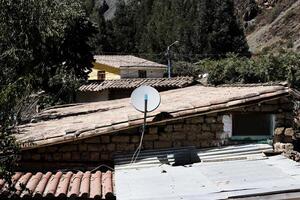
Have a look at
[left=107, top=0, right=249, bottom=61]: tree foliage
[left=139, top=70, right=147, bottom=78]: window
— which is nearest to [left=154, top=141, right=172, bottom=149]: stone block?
[left=139, top=70, right=147, bottom=78]: window

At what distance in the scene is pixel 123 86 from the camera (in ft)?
108

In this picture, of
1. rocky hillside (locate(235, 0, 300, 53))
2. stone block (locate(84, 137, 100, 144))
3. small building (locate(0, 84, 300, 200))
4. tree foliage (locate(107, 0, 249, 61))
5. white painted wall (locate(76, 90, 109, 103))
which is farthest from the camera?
rocky hillside (locate(235, 0, 300, 53))

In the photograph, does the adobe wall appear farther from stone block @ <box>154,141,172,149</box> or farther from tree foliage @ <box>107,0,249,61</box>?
tree foliage @ <box>107,0,249,61</box>

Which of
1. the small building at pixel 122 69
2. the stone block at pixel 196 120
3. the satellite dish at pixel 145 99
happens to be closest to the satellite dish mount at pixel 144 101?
the satellite dish at pixel 145 99

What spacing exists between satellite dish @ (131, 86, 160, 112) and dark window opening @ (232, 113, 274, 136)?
173 cm

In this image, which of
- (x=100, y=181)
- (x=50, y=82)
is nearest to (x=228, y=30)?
(x=50, y=82)

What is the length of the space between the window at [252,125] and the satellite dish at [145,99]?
173 cm

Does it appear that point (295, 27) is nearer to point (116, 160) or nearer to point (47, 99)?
point (47, 99)

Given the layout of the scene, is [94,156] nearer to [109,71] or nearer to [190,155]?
[190,155]

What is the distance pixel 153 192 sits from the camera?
7.46 m

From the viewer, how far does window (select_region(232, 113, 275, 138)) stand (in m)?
10.4

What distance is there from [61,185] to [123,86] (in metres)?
24.3

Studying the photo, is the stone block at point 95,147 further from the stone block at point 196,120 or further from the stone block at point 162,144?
the stone block at point 196,120

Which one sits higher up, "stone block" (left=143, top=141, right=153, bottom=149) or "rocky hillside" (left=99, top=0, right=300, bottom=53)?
"rocky hillside" (left=99, top=0, right=300, bottom=53)
